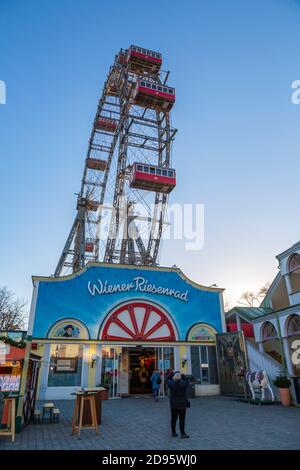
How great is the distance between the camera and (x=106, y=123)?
94.4 ft

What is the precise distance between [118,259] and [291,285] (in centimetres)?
1270

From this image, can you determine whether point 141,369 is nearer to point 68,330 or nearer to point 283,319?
point 68,330

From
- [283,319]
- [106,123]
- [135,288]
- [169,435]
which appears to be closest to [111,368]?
[135,288]

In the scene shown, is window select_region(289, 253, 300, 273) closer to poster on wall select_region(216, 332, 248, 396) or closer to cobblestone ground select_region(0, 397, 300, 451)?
poster on wall select_region(216, 332, 248, 396)

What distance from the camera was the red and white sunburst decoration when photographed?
1552cm

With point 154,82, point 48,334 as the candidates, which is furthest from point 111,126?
point 48,334

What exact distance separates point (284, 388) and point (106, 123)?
24561 millimetres

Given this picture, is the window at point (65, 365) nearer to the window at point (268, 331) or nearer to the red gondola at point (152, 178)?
the window at point (268, 331)

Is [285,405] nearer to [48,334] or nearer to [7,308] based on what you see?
[48,334]

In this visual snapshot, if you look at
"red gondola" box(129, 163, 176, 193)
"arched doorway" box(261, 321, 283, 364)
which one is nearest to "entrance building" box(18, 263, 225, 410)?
"arched doorway" box(261, 321, 283, 364)

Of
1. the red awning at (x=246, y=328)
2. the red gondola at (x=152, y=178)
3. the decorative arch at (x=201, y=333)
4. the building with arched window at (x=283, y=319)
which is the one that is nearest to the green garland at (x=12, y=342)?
the building with arched window at (x=283, y=319)

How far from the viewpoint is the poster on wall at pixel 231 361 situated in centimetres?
1414

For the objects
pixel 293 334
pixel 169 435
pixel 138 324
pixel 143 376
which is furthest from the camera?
pixel 143 376

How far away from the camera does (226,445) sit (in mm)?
5410
